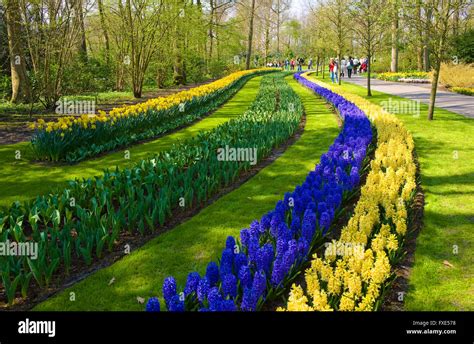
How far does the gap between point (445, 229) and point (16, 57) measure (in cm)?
1342

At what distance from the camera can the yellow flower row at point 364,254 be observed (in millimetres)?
2907

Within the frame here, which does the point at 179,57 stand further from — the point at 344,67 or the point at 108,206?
the point at 108,206

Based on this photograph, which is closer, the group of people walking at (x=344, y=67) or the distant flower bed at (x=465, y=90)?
the distant flower bed at (x=465, y=90)

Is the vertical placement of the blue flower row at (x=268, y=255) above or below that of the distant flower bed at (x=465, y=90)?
below

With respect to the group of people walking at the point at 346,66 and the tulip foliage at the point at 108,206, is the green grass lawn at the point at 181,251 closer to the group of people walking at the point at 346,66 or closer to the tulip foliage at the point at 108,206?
the tulip foliage at the point at 108,206

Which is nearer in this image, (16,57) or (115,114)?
(115,114)

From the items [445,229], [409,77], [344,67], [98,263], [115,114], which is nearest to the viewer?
[98,263]

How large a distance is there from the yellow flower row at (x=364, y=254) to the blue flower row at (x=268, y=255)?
210 mm

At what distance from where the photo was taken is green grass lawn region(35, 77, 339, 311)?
12.0ft

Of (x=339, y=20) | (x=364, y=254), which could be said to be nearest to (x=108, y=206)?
(x=364, y=254)

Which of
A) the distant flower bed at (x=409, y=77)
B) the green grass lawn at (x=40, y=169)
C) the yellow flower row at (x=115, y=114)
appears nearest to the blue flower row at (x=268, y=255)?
the green grass lawn at (x=40, y=169)

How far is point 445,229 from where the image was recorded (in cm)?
496

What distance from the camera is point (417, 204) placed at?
574 centimetres

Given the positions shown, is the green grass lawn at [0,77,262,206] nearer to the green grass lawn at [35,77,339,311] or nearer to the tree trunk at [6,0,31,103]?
the green grass lawn at [35,77,339,311]
